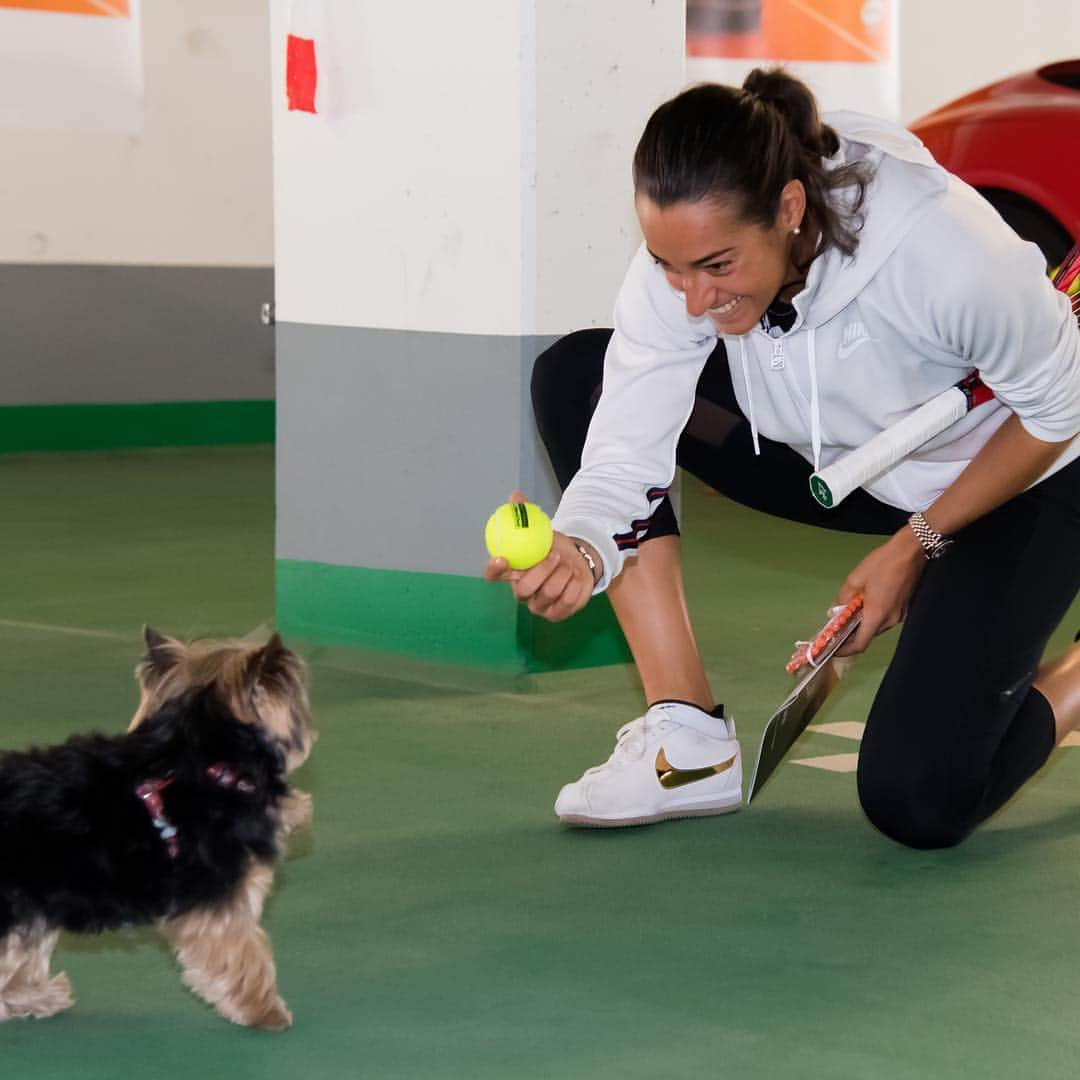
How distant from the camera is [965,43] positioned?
9.34 m

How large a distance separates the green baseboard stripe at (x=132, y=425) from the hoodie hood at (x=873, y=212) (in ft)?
20.5

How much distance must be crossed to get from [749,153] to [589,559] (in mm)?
580

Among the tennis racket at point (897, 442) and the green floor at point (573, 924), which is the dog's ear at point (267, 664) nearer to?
the green floor at point (573, 924)

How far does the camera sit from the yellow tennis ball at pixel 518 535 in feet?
7.95

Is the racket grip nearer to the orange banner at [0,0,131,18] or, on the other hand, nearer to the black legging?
the black legging

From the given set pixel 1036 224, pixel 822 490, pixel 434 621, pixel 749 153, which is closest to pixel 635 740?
pixel 822 490

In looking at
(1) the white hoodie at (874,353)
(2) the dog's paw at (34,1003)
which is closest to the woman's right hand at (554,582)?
(1) the white hoodie at (874,353)

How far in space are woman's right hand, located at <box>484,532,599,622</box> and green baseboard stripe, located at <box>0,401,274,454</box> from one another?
6.24 metres

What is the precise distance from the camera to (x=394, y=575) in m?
4.38

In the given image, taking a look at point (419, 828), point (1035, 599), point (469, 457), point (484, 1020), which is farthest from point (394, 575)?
point (484, 1020)

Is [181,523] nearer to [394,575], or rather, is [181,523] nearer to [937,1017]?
[394,575]

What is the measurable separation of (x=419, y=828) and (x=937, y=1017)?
3.27ft

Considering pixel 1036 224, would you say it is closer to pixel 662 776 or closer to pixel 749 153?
pixel 662 776

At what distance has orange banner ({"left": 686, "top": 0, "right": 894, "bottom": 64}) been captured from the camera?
28.6ft
